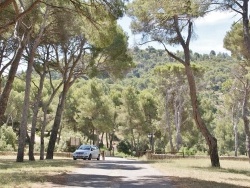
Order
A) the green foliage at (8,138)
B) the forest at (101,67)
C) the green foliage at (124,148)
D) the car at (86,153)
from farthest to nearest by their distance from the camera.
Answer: the green foliage at (124,148) < the green foliage at (8,138) < the car at (86,153) < the forest at (101,67)

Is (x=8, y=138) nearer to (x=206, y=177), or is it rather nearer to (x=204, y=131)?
(x=204, y=131)

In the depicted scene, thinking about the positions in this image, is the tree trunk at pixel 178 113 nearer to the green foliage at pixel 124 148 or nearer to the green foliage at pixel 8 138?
the green foliage at pixel 124 148

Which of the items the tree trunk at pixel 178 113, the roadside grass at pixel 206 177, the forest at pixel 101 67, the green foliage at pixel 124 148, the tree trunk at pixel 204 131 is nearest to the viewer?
the roadside grass at pixel 206 177

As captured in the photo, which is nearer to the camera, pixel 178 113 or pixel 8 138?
pixel 8 138

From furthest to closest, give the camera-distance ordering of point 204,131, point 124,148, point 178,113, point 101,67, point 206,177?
point 124,148 → point 178,113 → point 101,67 → point 204,131 → point 206,177

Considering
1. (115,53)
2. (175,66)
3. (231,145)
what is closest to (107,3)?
(115,53)

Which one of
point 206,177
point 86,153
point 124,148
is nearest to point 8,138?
point 86,153

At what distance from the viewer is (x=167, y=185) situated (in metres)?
12.0

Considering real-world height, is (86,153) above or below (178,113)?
below

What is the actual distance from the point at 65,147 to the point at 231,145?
48299 millimetres

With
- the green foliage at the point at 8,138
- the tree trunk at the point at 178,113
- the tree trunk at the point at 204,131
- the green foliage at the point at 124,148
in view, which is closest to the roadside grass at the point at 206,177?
the tree trunk at the point at 204,131

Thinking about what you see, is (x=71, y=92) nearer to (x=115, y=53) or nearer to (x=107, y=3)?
(x=115, y=53)

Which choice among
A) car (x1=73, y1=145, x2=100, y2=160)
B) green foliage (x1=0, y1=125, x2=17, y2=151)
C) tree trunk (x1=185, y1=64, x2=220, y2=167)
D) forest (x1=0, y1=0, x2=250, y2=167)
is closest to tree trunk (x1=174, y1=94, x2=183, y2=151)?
forest (x1=0, y1=0, x2=250, y2=167)

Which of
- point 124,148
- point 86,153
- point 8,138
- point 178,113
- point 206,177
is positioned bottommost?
point 206,177
